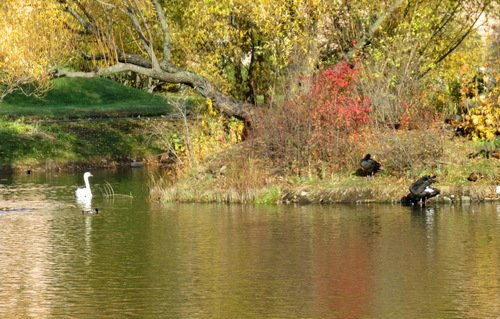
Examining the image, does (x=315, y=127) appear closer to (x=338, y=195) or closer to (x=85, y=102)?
(x=338, y=195)

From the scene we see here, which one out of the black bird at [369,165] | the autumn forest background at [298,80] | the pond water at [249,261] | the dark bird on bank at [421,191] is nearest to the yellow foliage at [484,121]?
the autumn forest background at [298,80]

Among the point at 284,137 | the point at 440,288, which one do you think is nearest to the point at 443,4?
the point at 284,137

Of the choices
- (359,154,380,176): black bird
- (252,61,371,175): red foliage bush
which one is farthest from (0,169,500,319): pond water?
(252,61,371,175): red foliage bush

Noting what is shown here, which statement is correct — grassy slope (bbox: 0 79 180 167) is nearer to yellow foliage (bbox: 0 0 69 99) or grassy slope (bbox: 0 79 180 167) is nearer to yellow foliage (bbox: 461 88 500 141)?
yellow foliage (bbox: 0 0 69 99)

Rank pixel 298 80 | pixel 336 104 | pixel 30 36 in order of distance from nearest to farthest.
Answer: pixel 336 104
pixel 298 80
pixel 30 36

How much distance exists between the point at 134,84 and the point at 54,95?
1161cm

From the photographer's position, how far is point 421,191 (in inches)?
1431

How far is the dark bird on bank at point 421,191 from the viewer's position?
119 ft

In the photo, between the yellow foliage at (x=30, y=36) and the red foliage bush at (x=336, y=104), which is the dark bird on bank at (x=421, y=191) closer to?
the red foliage bush at (x=336, y=104)

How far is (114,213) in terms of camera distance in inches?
1503

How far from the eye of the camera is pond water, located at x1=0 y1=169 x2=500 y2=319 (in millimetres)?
22656

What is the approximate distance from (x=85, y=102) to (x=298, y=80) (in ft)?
115

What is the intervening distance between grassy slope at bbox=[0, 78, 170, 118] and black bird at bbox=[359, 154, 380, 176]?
33.2 metres

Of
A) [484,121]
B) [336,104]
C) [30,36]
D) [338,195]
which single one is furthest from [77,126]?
[338,195]
